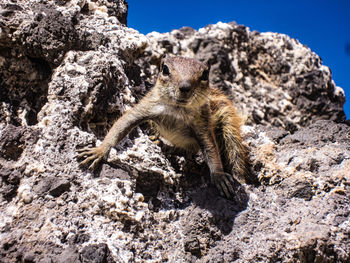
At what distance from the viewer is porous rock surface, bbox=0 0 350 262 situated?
4.45 ft

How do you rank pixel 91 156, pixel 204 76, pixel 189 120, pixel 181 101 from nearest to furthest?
1. pixel 91 156
2. pixel 181 101
3. pixel 204 76
4. pixel 189 120

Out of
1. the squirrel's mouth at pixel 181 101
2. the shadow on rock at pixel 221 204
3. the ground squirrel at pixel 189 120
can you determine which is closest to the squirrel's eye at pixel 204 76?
the ground squirrel at pixel 189 120

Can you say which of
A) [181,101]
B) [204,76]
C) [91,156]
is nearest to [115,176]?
[91,156]

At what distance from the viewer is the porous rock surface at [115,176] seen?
4.45 ft

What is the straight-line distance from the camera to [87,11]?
82.3 inches

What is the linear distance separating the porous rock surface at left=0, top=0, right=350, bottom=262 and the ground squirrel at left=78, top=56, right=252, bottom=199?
0.08m

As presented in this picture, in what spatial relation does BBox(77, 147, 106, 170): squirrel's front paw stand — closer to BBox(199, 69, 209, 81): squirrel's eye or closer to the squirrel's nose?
the squirrel's nose

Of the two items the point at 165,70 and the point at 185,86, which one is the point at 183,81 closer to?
the point at 185,86

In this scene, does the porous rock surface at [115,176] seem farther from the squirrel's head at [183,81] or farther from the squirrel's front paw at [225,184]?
the squirrel's head at [183,81]

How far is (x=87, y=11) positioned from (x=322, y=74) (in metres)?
2.14

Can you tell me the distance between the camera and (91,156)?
4.99 feet

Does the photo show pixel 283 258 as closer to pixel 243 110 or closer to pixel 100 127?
pixel 100 127

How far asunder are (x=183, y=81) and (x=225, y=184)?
610 mm

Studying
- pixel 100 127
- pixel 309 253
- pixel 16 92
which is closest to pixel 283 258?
pixel 309 253
